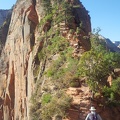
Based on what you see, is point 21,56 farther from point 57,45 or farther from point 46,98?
point 46,98

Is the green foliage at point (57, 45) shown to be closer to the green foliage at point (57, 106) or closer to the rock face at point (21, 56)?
the rock face at point (21, 56)

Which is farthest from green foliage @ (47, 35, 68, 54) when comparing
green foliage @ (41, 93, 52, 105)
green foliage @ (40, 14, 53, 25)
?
green foliage @ (41, 93, 52, 105)

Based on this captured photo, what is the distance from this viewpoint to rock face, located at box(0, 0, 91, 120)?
3450 centimetres

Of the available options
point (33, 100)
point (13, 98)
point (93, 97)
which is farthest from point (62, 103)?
point (13, 98)

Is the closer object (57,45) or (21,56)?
(57,45)

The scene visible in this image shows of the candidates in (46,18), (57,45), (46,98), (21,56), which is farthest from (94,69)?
(21,56)

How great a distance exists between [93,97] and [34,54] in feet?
53.3

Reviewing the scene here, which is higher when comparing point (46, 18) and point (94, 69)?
point (46, 18)

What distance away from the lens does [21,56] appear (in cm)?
3962

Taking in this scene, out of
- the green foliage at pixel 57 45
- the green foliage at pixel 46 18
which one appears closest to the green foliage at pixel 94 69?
the green foliage at pixel 57 45

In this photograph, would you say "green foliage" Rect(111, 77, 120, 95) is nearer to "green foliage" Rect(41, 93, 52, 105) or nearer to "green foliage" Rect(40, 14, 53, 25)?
"green foliage" Rect(41, 93, 52, 105)

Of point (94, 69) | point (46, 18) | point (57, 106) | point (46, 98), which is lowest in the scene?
point (57, 106)

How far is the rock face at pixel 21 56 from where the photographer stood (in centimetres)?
3450

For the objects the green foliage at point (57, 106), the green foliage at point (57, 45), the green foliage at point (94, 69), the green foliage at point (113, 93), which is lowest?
the green foliage at point (57, 106)
